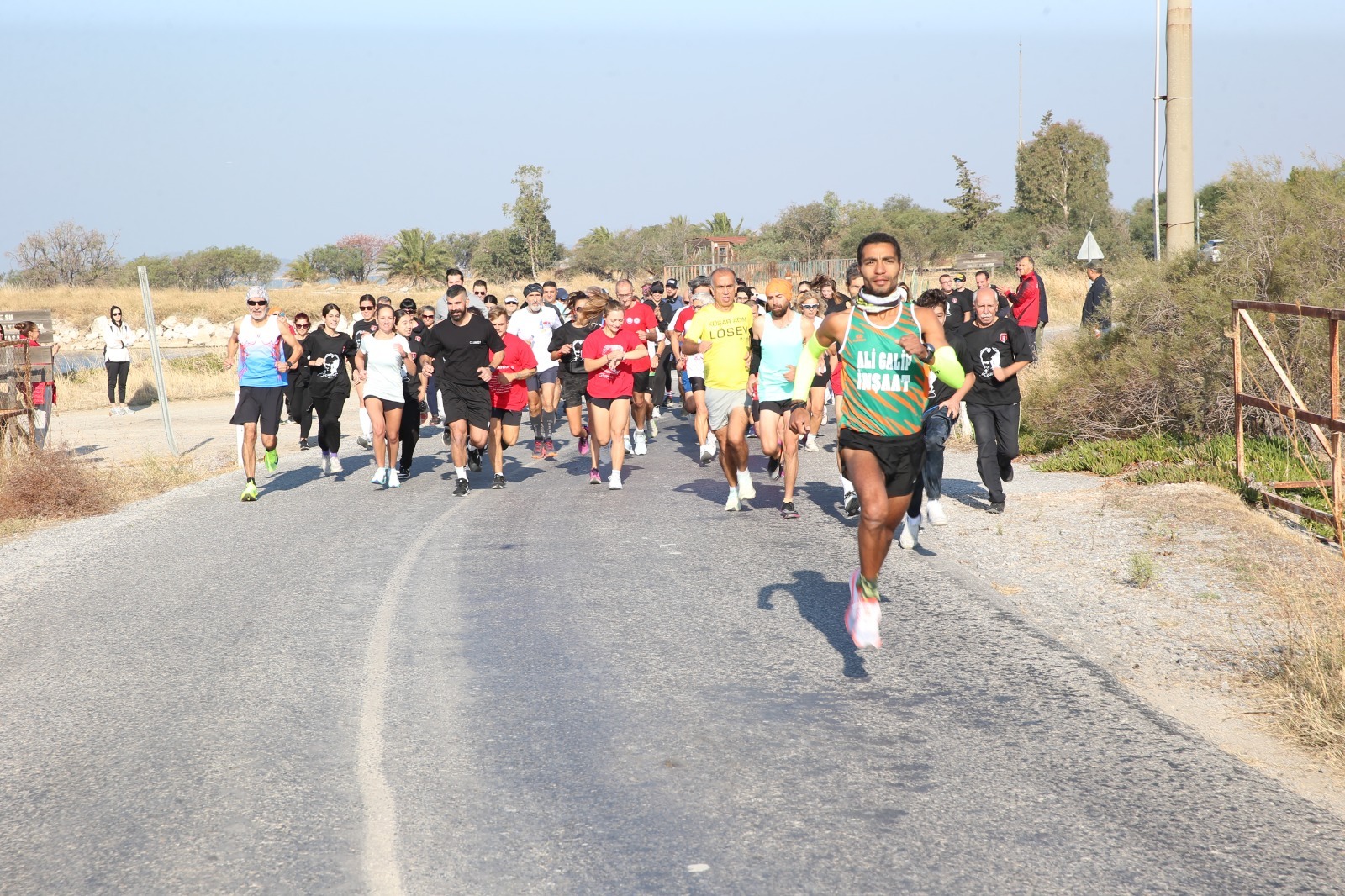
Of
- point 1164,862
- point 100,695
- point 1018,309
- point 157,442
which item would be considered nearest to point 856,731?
point 1164,862

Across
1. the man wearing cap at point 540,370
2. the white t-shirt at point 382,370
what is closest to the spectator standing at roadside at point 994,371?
the white t-shirt at point 382,370

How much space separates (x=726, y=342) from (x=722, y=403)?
55 centimetres

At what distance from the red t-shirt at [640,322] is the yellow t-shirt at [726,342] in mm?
1772

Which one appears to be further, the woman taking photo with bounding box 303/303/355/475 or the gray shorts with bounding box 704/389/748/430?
the woman taking photo with bounding box 303/303/355/475

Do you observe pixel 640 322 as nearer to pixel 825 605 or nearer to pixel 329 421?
pixel 329 421

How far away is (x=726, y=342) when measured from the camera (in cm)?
1156

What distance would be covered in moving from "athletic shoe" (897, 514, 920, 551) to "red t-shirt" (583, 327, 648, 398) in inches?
168

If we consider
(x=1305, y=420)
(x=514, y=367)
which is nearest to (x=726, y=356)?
(x=514, y=367)

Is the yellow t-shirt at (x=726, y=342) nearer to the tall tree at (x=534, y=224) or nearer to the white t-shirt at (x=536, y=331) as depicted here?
the white t-shirt at (x=536, y=331)

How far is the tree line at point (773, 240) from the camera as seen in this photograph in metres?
70.6

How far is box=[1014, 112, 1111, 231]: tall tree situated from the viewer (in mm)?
71500

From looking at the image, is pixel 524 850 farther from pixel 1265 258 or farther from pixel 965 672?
pixel 1265 258

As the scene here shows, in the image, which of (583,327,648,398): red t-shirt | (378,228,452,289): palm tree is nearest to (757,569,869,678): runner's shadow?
(583,327,648,398): red t-shirt

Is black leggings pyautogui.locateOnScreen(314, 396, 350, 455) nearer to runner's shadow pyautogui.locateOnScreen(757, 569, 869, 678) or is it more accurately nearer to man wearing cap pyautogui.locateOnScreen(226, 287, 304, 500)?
man wearing cap pyautogui.locateOnScreen(226, 287, 304, 500)
